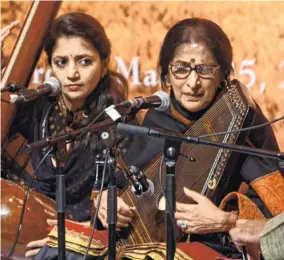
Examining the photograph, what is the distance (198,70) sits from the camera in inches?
153

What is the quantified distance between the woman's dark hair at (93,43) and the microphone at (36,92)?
0.80 meters

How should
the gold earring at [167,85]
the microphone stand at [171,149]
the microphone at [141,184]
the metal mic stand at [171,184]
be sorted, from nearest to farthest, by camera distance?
the microphone stand at [171,149], the metal mic stand at [171,184], the microphone at [141,184], the gold earring at [167,85]

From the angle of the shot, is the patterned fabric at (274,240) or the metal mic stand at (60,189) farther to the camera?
the metal mic stand at (60,189)

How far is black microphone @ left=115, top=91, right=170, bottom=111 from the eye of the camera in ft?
10.2

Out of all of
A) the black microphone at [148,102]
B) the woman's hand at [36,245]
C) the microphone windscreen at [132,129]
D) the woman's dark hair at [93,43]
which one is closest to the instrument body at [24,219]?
the woman's hand at [36,245]

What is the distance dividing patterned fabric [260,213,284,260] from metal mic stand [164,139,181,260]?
73 centimetres

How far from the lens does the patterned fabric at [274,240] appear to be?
2260 millimetres

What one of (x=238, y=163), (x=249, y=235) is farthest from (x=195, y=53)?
(x=249, y=235)

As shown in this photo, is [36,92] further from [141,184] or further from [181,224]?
[181,224]

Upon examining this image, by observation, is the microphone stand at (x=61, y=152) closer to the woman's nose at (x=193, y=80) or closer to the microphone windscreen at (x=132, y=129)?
the microphone windscreen at (x=132, y=129)

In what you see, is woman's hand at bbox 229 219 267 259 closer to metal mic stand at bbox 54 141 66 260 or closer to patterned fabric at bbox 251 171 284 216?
patterned fabric at bbox 251 171 284 216

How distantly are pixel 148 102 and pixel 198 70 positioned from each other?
0.77m

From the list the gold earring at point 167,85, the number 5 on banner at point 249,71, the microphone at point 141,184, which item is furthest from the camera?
the number 5 on banner at point 249,71

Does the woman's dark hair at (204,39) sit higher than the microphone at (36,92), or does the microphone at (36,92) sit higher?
the woman's dark hair at (204,39)
